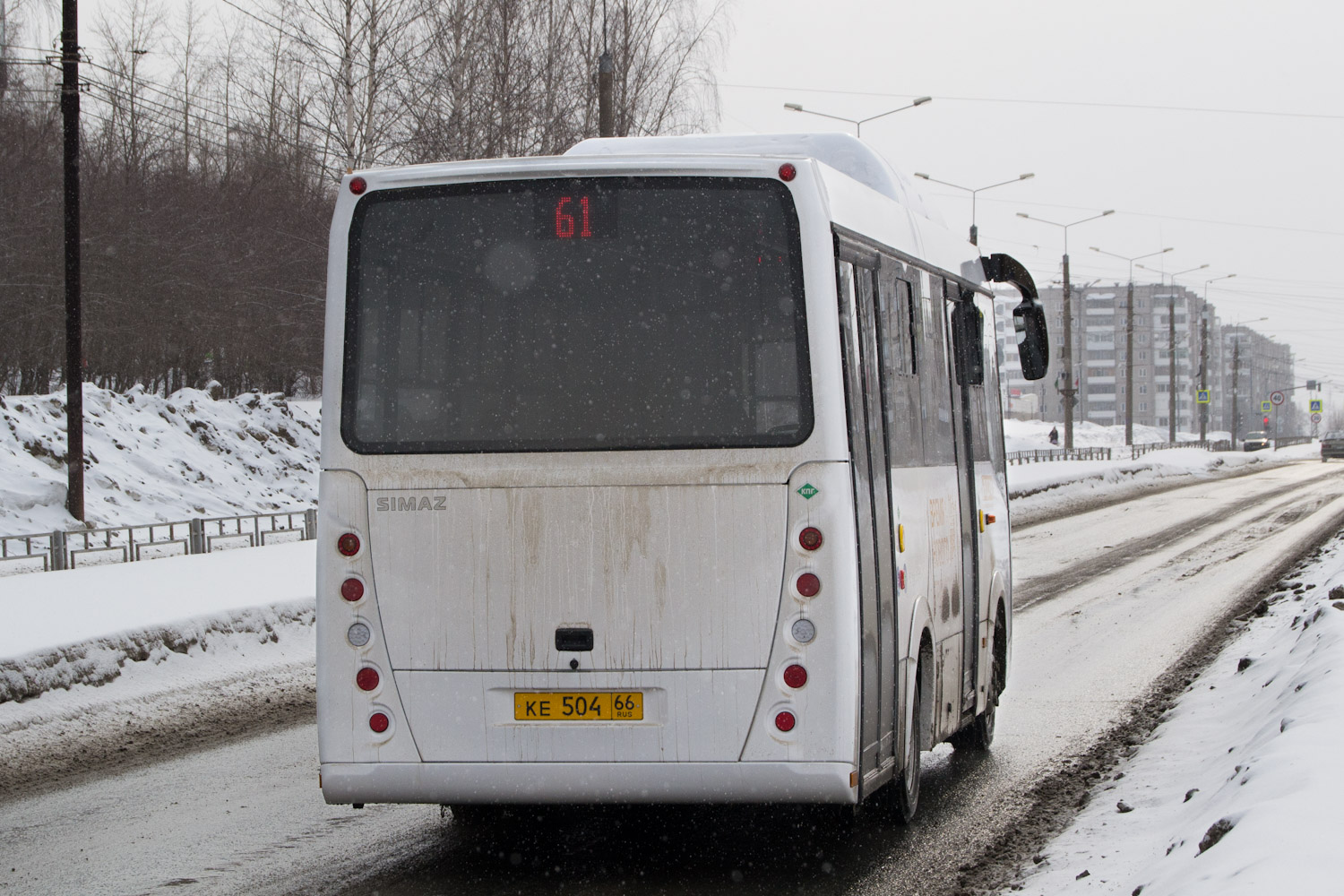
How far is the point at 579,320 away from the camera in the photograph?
20.4 ft

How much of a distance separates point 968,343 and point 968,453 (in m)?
0.63

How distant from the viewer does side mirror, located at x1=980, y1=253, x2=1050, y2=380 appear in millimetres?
9531

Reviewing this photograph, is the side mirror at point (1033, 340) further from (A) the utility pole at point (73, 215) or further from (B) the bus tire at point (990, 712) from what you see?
(A) the utility pole at point (73, 215)

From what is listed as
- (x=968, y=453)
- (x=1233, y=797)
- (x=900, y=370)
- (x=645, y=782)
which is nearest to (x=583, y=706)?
(x=645, y=782)

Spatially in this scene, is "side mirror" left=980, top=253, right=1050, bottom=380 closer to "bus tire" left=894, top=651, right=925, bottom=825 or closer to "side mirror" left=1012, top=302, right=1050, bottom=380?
"side mirror" left=1012, top=302, right=1050, bottom=380

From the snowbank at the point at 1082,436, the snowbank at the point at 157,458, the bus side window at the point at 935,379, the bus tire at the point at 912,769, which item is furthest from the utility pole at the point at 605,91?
the snowbank at the point at 1082,436

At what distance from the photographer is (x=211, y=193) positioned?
5241 centimetres

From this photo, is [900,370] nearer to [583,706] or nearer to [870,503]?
[870,503]

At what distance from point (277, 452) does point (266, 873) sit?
104 feet

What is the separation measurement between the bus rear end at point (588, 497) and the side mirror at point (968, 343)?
2.87 metres

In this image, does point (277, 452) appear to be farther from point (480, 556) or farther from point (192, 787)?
point (480, 556)

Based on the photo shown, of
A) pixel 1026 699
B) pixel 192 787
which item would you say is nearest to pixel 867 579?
pixel 192 787

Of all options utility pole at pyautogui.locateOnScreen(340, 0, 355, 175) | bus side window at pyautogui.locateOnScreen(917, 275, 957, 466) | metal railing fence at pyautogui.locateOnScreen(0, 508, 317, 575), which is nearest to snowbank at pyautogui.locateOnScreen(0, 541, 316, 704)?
metal railing fence at pyautogui.locateOnScreen(0, 508, 317, 575)

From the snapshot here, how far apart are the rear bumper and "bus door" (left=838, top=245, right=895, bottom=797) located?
0.26m
